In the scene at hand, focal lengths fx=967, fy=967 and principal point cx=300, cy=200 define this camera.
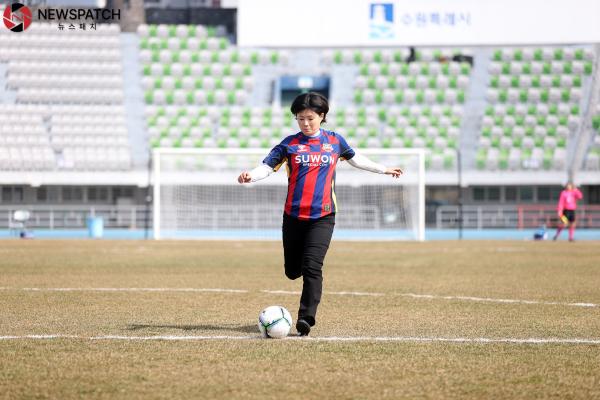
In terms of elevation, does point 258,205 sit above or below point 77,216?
above

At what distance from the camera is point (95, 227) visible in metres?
33.5

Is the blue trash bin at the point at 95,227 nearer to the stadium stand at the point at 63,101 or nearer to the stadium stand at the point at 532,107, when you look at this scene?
the stadium stand at the point at 63,101

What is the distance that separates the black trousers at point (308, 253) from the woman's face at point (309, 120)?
72cm

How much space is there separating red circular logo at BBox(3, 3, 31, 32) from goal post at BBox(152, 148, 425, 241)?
1199 centimetres

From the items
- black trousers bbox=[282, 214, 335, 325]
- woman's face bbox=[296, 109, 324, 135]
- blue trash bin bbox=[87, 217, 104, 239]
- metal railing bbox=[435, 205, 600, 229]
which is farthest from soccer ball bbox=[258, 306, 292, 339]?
metal railing bbox=[435, 205, 600, 229]

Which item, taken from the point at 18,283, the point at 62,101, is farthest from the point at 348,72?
the point at 18,283

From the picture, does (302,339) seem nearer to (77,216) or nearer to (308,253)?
(308,253)

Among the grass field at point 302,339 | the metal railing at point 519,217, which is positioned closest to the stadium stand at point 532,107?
the metal railing at point 519,217

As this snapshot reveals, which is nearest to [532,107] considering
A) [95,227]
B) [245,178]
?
[95,227]

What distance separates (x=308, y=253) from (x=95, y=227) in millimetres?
26667

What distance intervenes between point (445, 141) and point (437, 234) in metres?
4.76

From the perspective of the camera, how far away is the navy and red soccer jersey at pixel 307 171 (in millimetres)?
7930

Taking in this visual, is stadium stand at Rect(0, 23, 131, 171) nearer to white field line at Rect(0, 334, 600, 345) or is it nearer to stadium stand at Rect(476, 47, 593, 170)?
stadium stand at Rect(476, 47, 593, 170)
